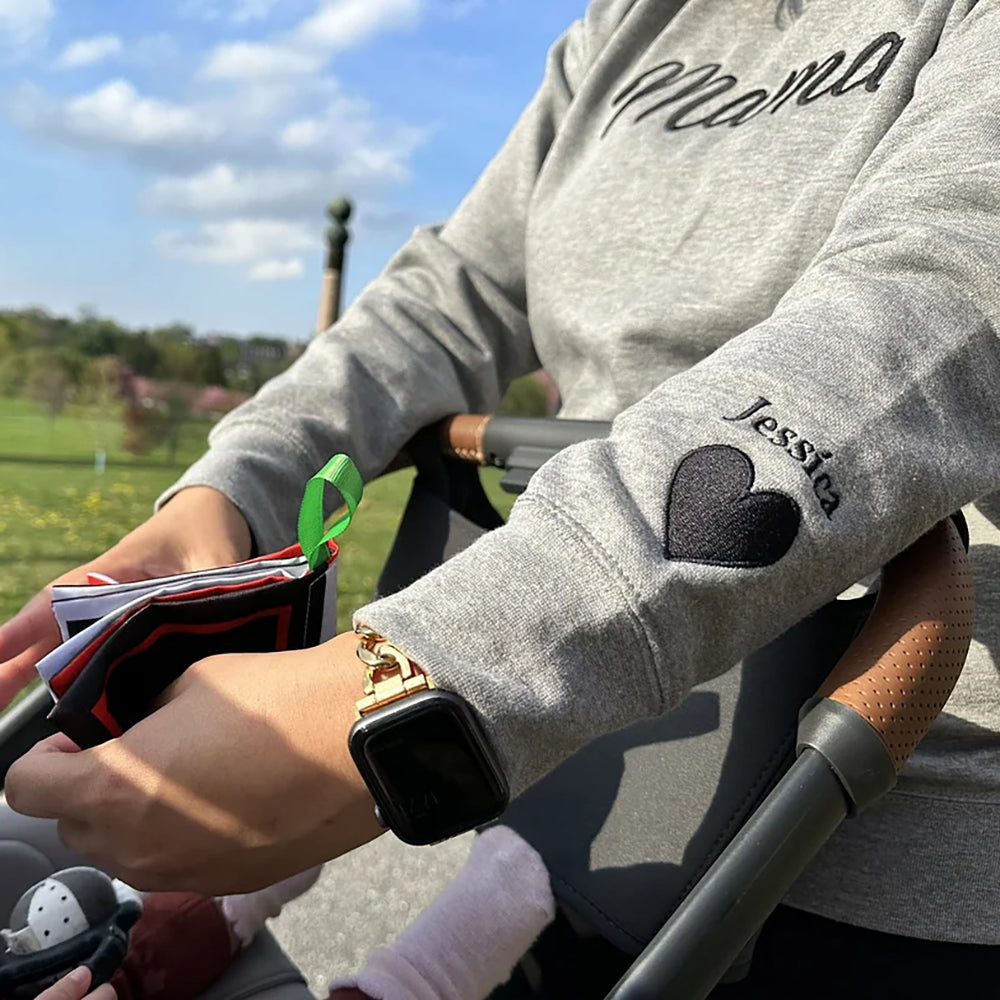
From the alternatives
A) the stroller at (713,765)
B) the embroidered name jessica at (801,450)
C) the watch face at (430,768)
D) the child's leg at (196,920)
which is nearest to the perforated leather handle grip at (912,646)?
the stroller at (713,765)

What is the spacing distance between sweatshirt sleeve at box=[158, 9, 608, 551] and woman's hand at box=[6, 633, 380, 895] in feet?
1.34

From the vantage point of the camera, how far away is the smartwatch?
466 millimetres

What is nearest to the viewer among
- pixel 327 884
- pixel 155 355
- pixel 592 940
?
pixel 592 940

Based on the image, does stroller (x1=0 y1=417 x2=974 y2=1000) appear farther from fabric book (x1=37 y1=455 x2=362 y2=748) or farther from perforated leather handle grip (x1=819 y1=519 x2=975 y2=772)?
fabric book (x1=37 y1=455 x2=362 y2=748)

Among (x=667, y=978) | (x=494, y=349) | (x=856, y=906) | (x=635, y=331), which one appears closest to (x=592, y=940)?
(x=856, y=906)

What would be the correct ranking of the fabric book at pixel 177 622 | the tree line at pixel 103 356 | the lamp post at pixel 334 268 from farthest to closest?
the tree line at pixel 103 356 → the lamp post at pixel 334 268 → the fabric book at pixel 177 622

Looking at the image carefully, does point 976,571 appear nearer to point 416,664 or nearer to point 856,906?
point 856,906

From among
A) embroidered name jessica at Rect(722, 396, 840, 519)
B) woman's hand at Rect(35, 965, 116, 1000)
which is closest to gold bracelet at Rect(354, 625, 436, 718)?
embroidered name jessica at Rect(722, 396, 840, 519)

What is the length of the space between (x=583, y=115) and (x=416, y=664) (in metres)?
0.80

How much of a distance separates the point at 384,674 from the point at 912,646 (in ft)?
0.99

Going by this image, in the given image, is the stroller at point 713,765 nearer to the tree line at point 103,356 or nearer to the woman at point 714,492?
the woman at point 714,492

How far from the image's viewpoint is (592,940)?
2.76 feet

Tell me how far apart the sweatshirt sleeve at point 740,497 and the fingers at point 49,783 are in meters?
0.19

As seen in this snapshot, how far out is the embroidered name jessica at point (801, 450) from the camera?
52 cm
